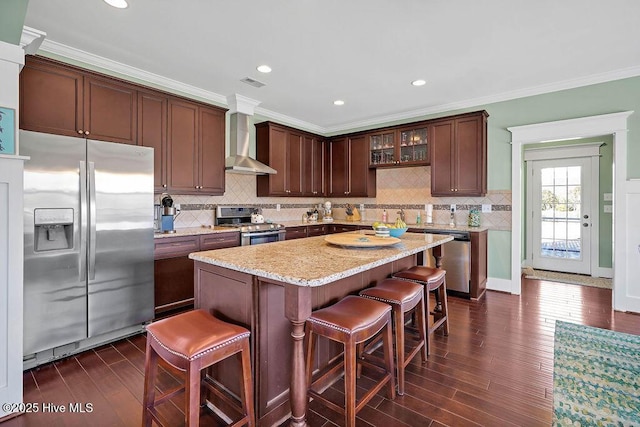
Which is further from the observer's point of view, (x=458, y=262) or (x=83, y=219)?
(x=458, y=262)

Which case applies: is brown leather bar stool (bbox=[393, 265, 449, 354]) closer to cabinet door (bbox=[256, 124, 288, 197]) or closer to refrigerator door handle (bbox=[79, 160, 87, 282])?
refrigerator door handle (bbox=[79, 160, 87, 282])

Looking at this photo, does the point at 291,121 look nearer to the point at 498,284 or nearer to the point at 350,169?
the point at 350,169

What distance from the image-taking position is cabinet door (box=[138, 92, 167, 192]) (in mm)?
3363

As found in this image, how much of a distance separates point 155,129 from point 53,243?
1.59 meters

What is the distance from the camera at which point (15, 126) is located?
1873mm

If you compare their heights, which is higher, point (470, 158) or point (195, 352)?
point (470, 158)

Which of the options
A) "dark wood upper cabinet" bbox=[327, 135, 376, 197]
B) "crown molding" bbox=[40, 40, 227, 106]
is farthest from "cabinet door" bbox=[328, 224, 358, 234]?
"crown molding" bbox=[40, 40, 227, 106]

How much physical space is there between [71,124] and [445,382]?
12.5ft

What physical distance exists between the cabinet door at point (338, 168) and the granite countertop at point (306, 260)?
3.39m

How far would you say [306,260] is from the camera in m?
1.76

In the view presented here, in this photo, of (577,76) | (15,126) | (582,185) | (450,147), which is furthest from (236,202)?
(582,185)

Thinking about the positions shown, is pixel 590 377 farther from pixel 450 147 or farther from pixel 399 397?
pixel 450 147

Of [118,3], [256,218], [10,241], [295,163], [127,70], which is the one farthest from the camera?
[295,163]

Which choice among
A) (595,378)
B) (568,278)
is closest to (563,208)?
A: (568,278)
